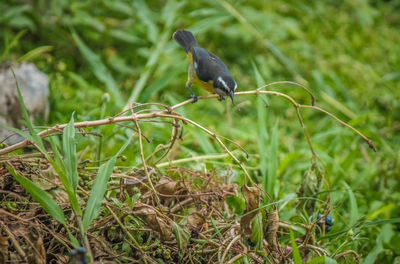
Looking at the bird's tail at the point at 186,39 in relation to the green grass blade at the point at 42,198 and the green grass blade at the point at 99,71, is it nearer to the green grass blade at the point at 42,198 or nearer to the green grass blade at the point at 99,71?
the green grass blade at the point at 99,71

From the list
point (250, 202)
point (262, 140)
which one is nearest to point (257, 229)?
point (250, 202)

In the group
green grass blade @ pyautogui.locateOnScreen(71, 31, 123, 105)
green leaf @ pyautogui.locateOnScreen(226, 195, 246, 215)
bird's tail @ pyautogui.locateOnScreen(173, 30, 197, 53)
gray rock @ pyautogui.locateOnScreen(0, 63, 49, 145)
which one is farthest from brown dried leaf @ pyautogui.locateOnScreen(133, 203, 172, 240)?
green grass blade @ pyautogui.locateOnScreen(71, 31, 123, 105)

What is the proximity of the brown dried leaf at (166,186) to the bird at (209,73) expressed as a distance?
358 millimetres

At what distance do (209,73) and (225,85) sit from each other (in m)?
0.14

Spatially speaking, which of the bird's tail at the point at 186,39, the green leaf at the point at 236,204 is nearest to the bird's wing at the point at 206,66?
the bird's tail at the point at 186,39

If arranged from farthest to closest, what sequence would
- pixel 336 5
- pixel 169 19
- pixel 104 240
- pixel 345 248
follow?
pixel 336 5 → pixel 169 19 → pixel 345 248 → pixel 104 240

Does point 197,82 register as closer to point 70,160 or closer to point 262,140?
point 262,140

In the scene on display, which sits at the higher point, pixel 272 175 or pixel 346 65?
pixel 272 175

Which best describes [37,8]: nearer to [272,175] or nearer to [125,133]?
[125,133]

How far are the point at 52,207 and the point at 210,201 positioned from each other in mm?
662

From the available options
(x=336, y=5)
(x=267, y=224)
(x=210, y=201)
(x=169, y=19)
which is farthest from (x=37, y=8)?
(x=336, y=5)

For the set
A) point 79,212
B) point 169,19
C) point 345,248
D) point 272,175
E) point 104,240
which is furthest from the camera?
point 169,19

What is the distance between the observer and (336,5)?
21.8 feet

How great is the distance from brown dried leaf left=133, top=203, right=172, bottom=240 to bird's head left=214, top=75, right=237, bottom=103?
65 centimetres
